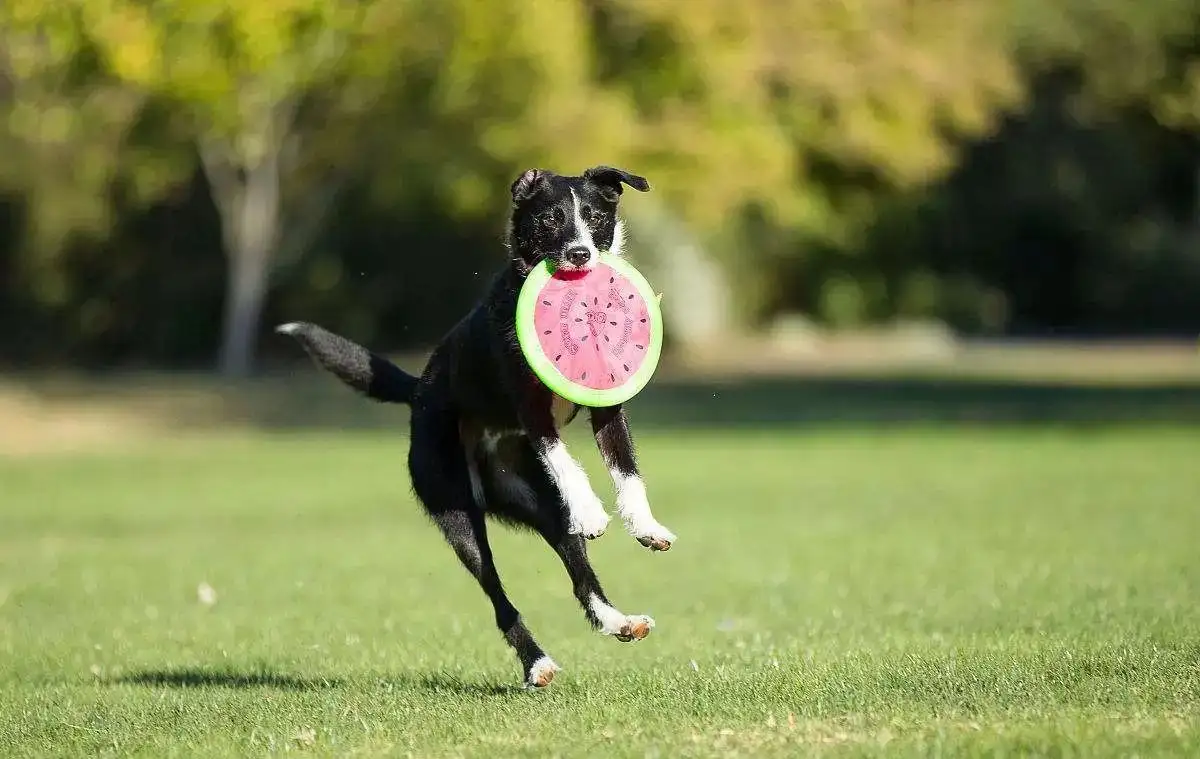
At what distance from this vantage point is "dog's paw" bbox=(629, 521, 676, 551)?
707 cm

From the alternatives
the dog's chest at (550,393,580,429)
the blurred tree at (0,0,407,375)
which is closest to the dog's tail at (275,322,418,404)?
the dog's chest at (550,393,580,429)

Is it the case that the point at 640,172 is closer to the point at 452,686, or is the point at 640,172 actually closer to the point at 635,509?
the point at 452,686

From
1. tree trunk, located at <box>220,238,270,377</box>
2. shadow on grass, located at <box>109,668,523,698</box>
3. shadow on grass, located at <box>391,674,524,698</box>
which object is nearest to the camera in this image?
shadow on grass, located at <box>391,674,524,698</box>

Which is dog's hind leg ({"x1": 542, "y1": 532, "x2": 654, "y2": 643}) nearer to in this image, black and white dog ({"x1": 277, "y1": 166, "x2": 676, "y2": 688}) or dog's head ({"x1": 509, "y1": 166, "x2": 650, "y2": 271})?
black and white dog ({"x1": 277, "y1": 166, "x2": 676, "y2": 688})

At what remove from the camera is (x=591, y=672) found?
783 centimetres

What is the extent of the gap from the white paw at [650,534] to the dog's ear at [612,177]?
4.70 feet

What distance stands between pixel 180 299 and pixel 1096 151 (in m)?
24.7

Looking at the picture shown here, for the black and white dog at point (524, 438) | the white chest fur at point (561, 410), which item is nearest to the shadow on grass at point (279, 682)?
the black and white dog at point (524, 438)

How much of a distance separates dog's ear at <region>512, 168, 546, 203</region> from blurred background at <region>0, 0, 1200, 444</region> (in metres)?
14.7

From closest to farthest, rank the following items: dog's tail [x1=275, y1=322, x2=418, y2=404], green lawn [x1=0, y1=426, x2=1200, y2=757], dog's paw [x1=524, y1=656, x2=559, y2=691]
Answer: green lawn [x1=0, y1=426, x2=1200, y2=757] → dog's paw [x1=524, y1=656, x2=559, y2=691] → dog's tail [x1=275, y1=322, x2=418, y2=404]

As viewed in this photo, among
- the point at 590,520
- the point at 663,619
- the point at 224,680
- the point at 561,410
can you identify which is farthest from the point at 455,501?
the point at 663,619

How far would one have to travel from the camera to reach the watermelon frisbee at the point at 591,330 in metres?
7.06

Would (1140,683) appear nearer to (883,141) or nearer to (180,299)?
(883,141)

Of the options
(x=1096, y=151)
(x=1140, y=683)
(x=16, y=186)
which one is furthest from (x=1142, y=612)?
(x=1096, y=151)
